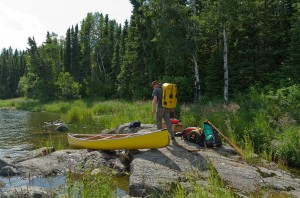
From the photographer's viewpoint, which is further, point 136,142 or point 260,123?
point 260,123

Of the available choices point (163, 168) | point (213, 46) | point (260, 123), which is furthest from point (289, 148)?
point (213, 46)

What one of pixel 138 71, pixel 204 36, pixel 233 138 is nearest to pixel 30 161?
pixel 233 138

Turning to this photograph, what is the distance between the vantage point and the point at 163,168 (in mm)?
8477

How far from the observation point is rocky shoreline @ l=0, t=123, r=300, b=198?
709cm

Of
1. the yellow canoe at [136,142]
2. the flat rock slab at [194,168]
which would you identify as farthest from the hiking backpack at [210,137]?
→ the yellow canoe at [136,142]

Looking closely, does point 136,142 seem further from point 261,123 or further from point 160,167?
point 261,123

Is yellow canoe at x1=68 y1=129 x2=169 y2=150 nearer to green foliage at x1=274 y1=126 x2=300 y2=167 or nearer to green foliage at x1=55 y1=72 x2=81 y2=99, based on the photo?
green foliage at x1=274 y1=126 x2=300 y2=167

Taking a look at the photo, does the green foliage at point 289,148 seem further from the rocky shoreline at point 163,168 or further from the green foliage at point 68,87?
the green foliage at point 68,87

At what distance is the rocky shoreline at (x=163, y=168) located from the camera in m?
7.09

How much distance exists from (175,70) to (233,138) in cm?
1923

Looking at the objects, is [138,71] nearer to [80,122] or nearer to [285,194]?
[80,122]

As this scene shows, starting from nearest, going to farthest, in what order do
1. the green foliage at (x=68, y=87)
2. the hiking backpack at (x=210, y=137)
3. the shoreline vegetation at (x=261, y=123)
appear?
the shoreline vegetation at (x=261, y=123) → the hiking backpack at (x=210, y=137) → the green foliage at (x=68, y=87)

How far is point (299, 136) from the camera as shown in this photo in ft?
33.4

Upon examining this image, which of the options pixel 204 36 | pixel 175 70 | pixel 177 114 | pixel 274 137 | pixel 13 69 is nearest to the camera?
pixel 274 137
